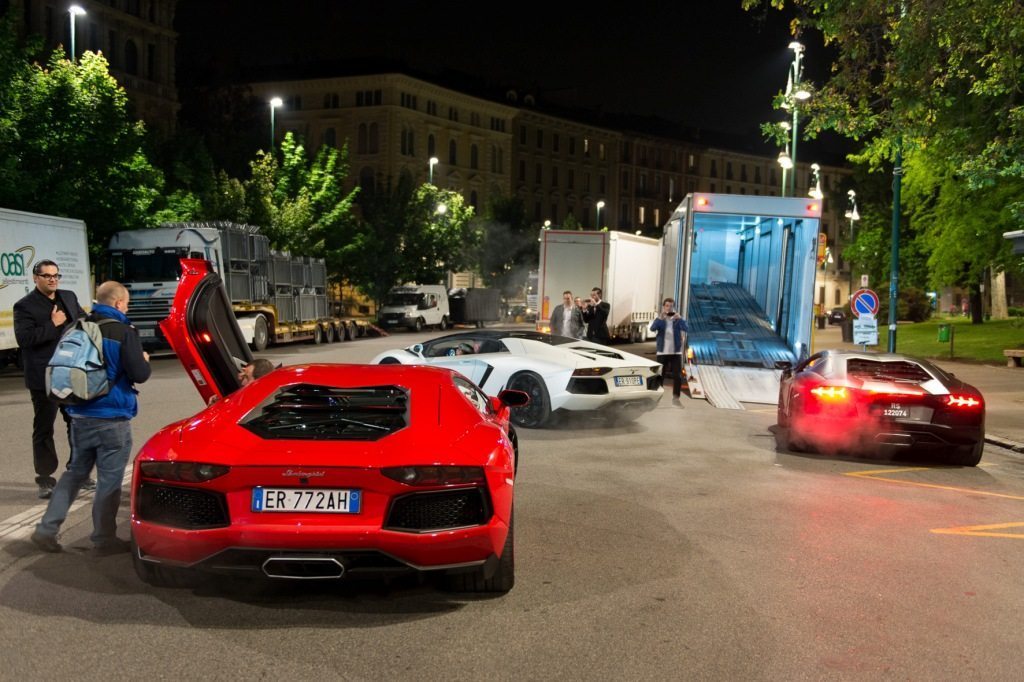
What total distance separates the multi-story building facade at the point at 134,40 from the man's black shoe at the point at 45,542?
166 ft

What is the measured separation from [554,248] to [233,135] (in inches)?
1567

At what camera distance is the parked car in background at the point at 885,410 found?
10.9 meters

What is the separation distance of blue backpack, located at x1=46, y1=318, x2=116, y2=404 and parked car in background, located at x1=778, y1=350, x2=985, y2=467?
739 cm

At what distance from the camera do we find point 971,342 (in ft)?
119

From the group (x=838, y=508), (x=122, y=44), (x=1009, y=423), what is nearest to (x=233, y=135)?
(x=122, y=44)

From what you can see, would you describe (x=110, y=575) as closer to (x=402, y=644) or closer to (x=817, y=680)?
(x=402, y=644)

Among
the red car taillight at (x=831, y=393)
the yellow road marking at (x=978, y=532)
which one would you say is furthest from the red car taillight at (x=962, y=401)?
the yellow road marking at (x=978, y=532)

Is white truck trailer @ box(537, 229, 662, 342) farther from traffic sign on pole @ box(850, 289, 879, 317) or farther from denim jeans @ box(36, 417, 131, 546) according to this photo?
denim jeans @ box(36, 417, 131, 546)

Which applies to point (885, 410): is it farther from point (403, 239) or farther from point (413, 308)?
point (403, 239)

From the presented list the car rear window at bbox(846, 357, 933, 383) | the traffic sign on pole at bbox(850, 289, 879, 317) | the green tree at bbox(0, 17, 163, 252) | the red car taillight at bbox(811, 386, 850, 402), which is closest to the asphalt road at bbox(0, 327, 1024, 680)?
the red car taillight at bbox(811, 386, 850, 402)

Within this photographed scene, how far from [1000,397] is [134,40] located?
5179 centimetres

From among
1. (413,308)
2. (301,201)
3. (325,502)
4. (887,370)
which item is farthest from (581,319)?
(413,308)

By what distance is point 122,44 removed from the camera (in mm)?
57188

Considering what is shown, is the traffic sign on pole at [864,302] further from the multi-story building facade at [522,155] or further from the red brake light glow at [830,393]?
the multi-story building facade at [522,155]
